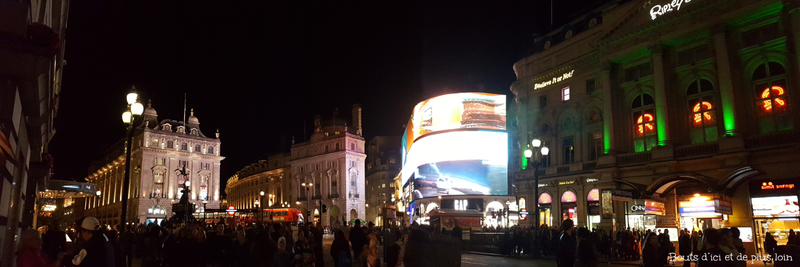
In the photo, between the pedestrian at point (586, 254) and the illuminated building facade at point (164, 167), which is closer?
the pedestrian at point (586, 254)

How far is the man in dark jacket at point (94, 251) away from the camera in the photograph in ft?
24.3

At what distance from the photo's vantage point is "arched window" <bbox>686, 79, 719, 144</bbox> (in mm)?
30520

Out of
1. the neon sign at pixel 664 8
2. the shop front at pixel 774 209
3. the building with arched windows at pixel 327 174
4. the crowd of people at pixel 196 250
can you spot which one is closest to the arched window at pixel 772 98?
the shop front at pixel 774 209

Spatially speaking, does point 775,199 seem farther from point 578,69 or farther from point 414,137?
point 414,137

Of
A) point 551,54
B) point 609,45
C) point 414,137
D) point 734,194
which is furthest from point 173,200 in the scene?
point 734,194

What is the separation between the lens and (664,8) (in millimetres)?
32375

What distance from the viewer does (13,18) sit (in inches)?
305

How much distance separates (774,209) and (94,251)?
29.9m

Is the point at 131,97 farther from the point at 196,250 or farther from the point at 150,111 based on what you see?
the point at 150,111

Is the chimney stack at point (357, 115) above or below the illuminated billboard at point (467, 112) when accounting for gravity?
above

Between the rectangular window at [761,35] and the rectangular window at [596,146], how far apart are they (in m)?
11.4

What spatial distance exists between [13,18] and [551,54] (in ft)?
A: 129

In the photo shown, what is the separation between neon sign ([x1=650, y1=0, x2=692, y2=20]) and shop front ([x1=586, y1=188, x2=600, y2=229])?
40.2 ft

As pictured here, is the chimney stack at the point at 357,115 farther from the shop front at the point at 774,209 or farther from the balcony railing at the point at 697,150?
the shop front at the point at 774,209
